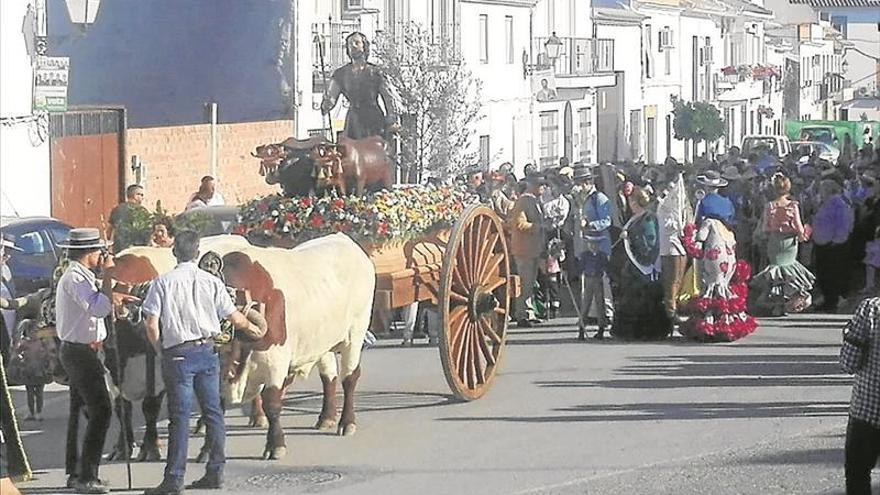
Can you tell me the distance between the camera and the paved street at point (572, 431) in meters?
11.6

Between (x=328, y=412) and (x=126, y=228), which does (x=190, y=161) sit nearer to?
(x=126, y=228)

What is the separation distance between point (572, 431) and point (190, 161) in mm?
12859

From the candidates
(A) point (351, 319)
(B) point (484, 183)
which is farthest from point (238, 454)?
(B) point (484, 183)

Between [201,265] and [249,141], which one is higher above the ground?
[249,141]

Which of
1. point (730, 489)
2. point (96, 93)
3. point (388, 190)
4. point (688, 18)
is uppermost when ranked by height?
point (688, 18)

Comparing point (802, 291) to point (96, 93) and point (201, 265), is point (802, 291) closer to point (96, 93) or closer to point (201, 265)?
point (201, 265)

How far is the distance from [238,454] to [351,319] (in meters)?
1.30

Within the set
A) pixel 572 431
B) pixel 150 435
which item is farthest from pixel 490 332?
pixel 150 435

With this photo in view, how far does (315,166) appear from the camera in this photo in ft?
45.2

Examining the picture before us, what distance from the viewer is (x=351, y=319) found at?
1300 cm

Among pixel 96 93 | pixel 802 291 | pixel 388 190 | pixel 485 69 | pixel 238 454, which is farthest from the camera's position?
pixel 485 69

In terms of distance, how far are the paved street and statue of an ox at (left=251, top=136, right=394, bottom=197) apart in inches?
72.9

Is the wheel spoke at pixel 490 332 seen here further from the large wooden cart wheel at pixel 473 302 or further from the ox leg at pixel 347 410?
the ox leg at pixel 347 410

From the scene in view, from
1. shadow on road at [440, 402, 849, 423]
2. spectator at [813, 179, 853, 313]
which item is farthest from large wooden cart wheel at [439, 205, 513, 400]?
spectator at [813, 179, 853, 313]
